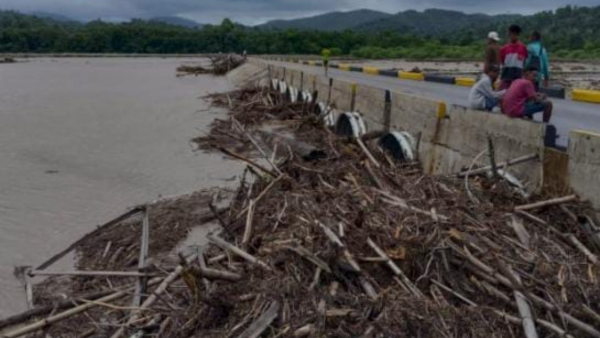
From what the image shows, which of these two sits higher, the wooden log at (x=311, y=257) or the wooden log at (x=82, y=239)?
the wooden log at (x=311, y=257)

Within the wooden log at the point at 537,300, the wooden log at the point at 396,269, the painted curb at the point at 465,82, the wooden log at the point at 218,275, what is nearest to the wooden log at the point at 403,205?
the wooden log at the point at 537,300

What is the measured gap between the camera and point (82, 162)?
13.1 meters

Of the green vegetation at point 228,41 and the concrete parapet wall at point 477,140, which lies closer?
the concrete parapet wall at point 477,140

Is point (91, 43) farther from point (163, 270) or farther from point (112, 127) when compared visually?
point (163, 270)

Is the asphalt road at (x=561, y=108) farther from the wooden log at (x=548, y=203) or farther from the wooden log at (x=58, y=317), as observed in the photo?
the wooden log at (x=58, y=317)

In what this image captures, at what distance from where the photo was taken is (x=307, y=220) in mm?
6020

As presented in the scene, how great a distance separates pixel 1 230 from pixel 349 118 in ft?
20.7

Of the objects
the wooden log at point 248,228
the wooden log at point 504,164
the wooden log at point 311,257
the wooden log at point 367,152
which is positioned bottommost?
the wooden log at point 248,228

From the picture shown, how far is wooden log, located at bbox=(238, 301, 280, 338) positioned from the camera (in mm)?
4371

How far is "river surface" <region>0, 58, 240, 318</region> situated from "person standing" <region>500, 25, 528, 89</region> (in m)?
5.11

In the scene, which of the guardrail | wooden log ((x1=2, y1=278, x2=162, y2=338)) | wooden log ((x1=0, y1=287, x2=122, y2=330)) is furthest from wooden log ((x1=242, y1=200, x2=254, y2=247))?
the guardrail

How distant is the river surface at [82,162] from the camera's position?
28.1 ft

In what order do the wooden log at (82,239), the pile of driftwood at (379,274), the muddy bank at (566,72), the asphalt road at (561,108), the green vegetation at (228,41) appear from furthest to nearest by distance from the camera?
the green vegetation at (228,41), the muddy bank at (566,72), the asphalt road at (561,108), the wooden log at (82,239), the pile of driftwood at (379,274)

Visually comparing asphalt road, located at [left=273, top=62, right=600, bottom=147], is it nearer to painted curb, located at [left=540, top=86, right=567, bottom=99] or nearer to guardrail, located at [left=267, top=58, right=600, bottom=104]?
guardrail, located at [left=267, top=58, right=600, bottom=104]
